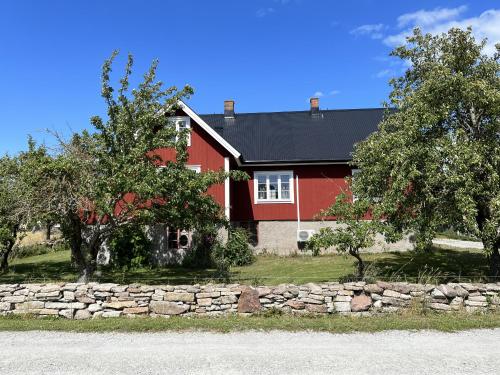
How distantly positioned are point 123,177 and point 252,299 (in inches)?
202

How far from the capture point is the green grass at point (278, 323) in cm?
843

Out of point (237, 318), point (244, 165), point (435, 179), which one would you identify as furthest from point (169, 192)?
point (244, 165)

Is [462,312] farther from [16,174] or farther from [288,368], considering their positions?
[16,174]

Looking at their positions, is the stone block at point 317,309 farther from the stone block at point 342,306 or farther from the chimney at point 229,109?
the chimney at point 229,109

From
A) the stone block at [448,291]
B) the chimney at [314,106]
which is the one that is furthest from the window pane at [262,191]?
the stone block at [448,291]

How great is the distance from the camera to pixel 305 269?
17172 mm

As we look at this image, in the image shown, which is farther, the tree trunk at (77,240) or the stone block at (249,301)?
the tree trunk at (77,240)

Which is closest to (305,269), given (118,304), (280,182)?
(280,182)

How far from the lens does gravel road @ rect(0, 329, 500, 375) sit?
6.28m

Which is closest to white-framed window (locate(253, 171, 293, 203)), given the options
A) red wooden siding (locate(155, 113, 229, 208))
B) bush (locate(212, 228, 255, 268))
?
red wooden siding (locate(155, 113, 229, 208))

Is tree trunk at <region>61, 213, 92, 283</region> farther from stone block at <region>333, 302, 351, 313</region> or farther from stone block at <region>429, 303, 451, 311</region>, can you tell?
stone block at <region>429, 303, 451, 311</region>

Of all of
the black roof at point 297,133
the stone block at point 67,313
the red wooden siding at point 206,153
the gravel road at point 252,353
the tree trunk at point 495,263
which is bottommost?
the gravel road at point 252,353

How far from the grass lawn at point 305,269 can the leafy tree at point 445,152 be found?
95.2 inches

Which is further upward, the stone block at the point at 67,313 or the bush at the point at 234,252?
the bush at the point at 234,252
